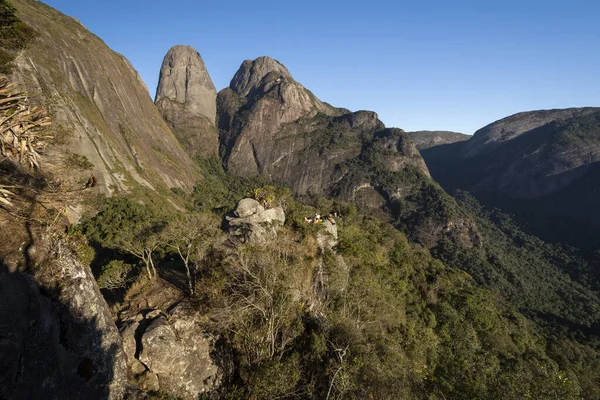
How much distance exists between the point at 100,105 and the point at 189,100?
82446 millimetres

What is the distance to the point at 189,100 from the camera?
154m

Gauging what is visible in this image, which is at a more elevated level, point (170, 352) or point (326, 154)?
point (326, 154)

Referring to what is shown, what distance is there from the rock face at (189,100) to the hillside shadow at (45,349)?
148m

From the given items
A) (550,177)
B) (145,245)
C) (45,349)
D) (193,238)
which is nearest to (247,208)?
(193,238)

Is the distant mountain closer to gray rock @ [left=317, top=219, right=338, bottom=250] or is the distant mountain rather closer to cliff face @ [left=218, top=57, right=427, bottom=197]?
cliff face @ [left=218, top=57, right=427, bottom=197]

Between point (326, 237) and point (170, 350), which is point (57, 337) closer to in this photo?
point (170, 350)

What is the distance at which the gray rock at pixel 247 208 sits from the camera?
870 inches

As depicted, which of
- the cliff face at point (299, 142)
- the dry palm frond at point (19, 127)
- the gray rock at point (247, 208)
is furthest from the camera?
the cliff face at point (299, 142)

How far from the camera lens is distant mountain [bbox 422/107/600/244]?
430ft

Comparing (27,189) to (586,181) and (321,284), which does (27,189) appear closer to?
(321,284)

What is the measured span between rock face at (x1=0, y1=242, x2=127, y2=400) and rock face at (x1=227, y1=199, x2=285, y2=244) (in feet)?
36.2

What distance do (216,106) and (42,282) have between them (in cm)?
19044

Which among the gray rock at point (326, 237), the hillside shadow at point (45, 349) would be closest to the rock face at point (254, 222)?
the gray rock at point (326, 237)

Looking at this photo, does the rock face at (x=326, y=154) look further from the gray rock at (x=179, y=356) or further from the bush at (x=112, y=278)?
the gray rock at (x=179, y=356)
